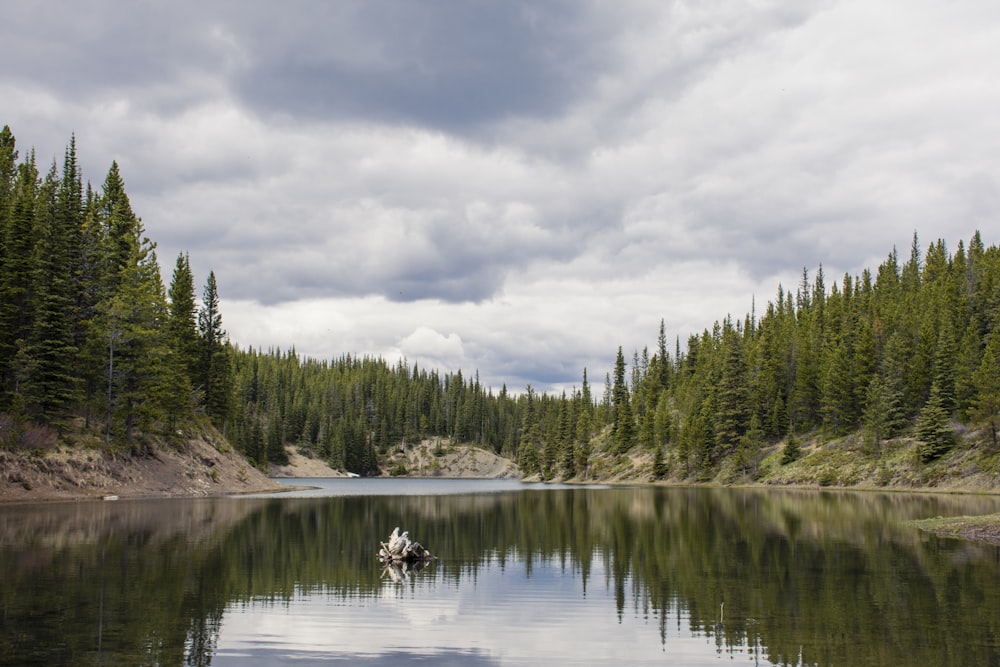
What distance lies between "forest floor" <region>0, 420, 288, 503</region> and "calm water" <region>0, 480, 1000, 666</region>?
19.6m

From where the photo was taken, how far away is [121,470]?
7706cm

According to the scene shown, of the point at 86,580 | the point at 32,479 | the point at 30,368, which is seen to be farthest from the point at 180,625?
the point at 30,368

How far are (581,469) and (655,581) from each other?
16452 centimetres

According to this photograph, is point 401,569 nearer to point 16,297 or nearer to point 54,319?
point 54,319

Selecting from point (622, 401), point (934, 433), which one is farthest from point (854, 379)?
point (622, 401)

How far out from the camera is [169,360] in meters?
93.4

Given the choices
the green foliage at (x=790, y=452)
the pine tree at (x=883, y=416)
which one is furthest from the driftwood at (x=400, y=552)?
the green foliage at (x=790, y=452)

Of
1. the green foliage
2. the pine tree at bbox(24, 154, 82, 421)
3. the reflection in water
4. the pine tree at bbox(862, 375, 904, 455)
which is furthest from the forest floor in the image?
the pine tree at bbox(862, 375, 904, 455)

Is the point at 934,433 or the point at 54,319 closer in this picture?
the point at 54,319

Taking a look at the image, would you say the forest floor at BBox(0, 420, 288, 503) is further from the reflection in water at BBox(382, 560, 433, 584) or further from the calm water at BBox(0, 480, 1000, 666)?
the reflection in water at BBox(382, 560, 433, 584)

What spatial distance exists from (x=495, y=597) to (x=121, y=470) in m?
63.8

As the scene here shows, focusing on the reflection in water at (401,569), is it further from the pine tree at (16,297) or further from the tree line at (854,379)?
the tree line at (854,379)

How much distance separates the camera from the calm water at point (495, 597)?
1861 centimetres

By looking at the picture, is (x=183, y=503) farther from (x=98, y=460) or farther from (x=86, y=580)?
(x=86, y=580)
